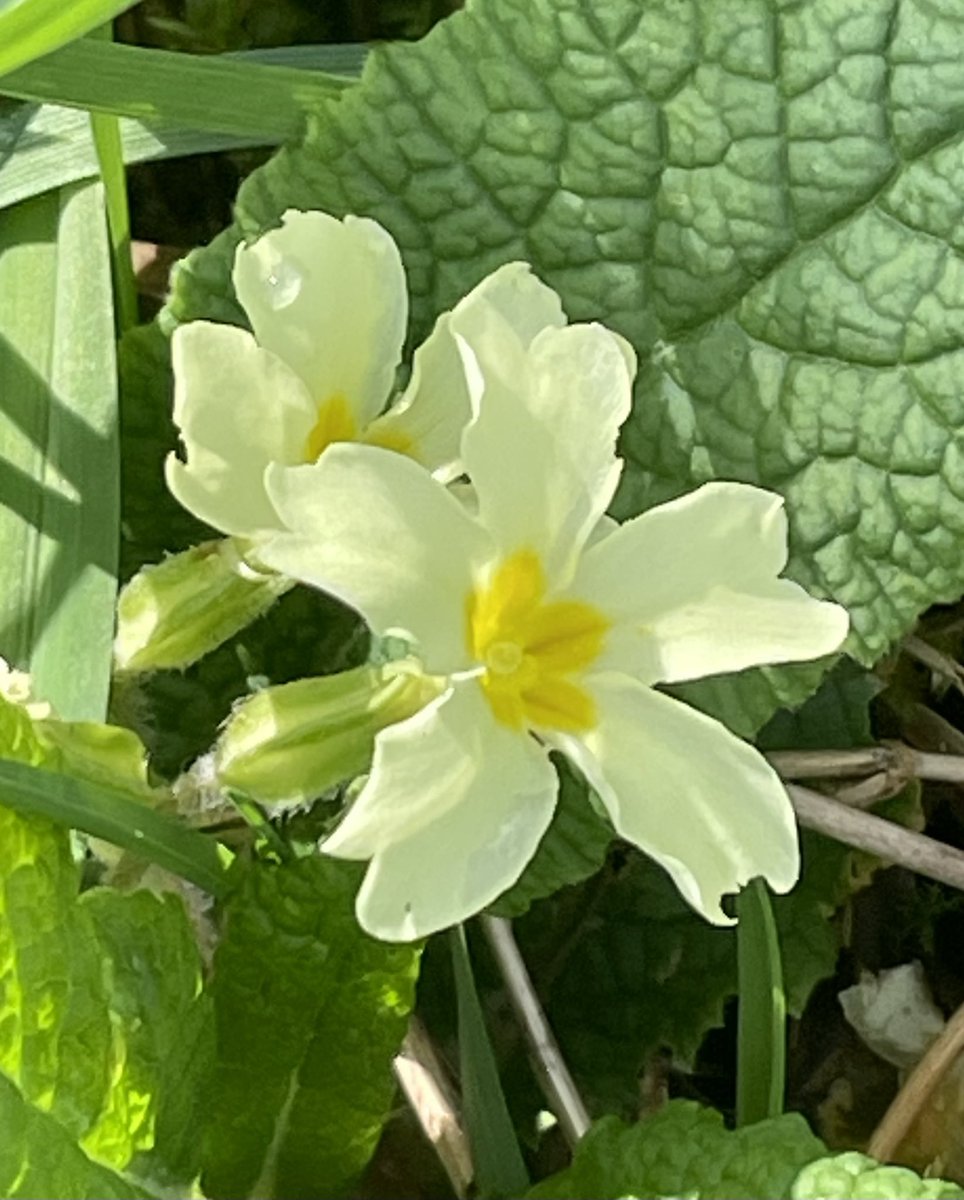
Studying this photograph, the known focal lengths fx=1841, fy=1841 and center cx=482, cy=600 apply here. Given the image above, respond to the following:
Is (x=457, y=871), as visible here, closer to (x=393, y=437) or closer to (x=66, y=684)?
(x=393, y=437)

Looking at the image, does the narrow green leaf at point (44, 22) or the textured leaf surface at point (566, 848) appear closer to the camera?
the narrow green leaf at point (44, 22)

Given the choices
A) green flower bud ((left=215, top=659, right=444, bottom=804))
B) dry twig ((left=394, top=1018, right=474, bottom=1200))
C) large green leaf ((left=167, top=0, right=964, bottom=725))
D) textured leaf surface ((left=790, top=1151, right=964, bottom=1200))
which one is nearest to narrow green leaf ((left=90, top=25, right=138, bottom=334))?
large green leaf ((left=167, top=0, right=964, bottom=725))

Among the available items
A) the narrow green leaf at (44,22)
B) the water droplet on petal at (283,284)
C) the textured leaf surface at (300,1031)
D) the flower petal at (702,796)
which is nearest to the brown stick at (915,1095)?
the textured leaf surface at (300,1031)

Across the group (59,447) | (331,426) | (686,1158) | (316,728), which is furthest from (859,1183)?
(59,447)

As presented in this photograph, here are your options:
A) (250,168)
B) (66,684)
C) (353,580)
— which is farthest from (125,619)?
(250,168)

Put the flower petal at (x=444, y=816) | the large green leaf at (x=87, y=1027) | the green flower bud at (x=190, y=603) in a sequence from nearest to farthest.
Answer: the flower petal at (x=444, y=816) < the large green leaf at (x=87, y=1027) < the green flower bud at (x=190, y=603)

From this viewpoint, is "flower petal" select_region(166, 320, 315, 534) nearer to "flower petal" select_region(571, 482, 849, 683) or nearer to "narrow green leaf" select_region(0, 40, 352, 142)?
"flower petal" select_region(571, 482, 849, 683)

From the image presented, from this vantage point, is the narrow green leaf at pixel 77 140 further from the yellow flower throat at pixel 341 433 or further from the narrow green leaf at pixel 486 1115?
the narrow green leaf at pixel 486 1115
